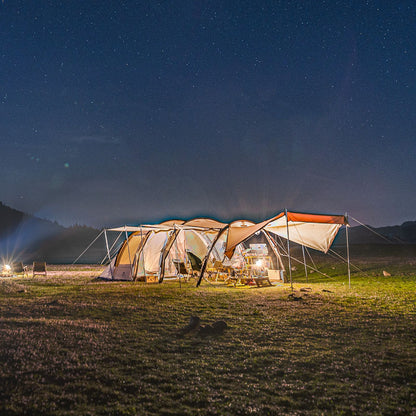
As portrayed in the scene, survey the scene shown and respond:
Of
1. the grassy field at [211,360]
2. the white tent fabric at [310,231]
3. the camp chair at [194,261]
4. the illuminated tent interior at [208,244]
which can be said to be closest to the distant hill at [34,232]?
the camp chair at [194,261]

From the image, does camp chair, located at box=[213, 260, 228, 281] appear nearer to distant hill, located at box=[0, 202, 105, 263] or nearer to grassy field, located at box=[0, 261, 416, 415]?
grassy field, located at box=[0, 261, 416, 415]

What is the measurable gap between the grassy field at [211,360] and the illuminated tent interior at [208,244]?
4.58m

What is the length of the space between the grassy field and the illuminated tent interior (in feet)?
15.0

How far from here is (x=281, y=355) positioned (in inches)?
187

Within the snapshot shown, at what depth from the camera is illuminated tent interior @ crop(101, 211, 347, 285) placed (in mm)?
13156

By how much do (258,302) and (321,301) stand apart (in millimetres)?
1615

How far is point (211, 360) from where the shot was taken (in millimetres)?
4594

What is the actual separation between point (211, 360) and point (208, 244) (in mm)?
13625

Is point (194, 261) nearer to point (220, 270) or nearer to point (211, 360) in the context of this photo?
point (220, 270)

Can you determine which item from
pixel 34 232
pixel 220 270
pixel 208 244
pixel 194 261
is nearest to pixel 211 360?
pixel 220 270

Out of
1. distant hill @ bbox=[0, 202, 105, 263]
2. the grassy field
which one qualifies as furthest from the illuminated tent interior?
distant hill @ bbox=[0, 202, 105, 263]

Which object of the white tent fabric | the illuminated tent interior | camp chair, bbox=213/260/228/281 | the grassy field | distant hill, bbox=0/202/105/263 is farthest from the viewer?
distant hill, bbox=0/202/105/263

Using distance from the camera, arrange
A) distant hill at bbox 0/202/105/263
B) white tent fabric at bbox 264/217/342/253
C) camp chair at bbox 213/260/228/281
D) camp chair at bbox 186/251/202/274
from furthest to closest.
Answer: distant hill at bbox 0/202/105/263 → camp chair at bbox 186/251/202/274 → camp chair at bbox 213/260/228/281 → white tent fabric at bbox 264/217/342/253

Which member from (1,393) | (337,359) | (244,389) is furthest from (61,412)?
(337,359)
